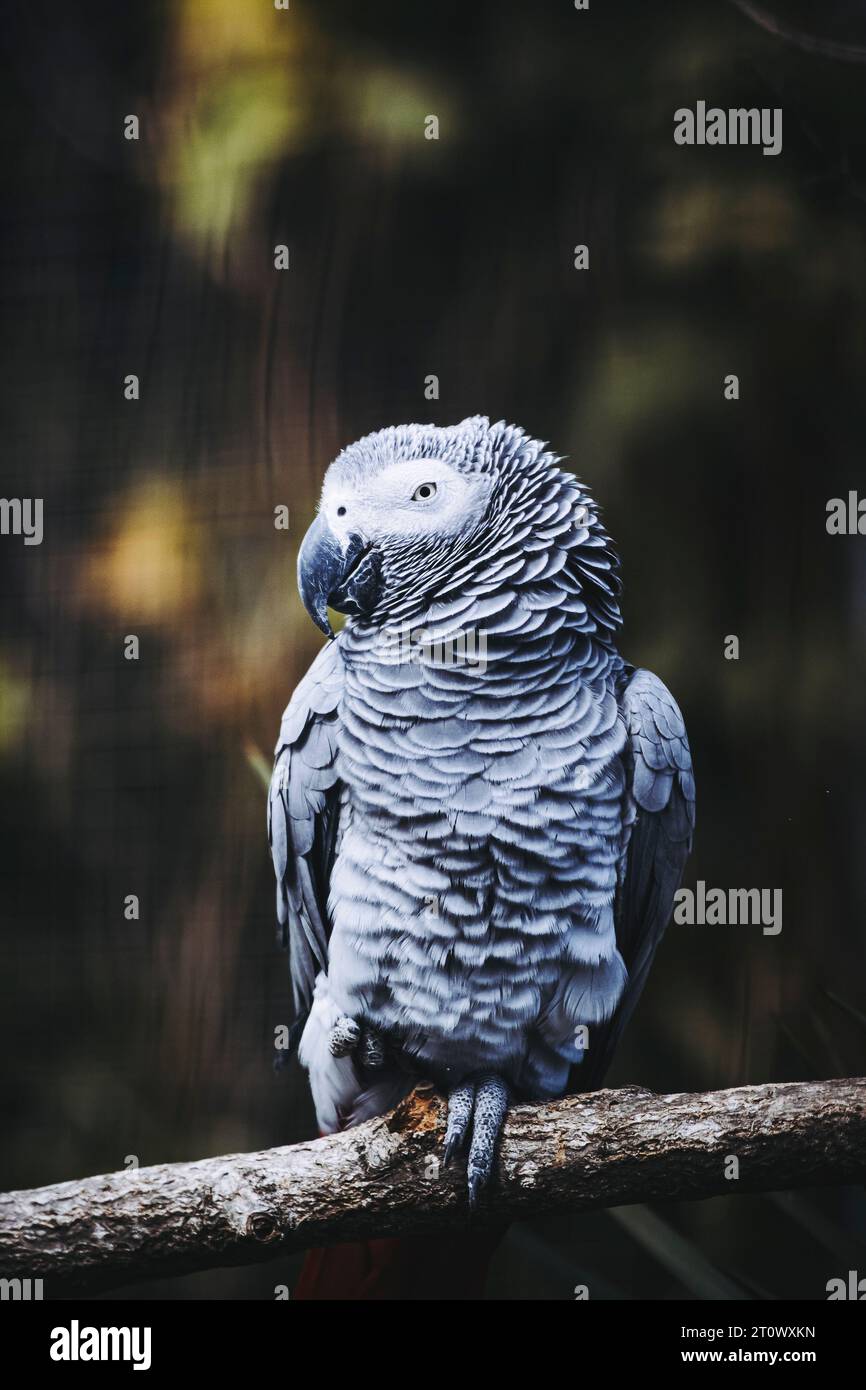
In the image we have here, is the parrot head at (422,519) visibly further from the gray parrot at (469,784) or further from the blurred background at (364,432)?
the blurred background at (364,432)

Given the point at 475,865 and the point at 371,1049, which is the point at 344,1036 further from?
the point at 475,865

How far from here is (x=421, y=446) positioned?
1.48 metres

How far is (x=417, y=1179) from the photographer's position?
1.34 m

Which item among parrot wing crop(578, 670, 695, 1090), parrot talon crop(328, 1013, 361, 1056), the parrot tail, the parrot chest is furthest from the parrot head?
the parrot tail

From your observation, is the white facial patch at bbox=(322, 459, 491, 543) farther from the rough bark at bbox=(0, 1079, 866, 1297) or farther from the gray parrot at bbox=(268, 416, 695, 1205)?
the rough bark at bbox=(0, 1079, 866, 1297)

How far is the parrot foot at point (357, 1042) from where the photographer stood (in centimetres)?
146

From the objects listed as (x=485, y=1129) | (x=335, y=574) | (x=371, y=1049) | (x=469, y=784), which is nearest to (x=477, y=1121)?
(x=485, y=1129)

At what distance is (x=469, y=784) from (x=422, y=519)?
1.14 ft

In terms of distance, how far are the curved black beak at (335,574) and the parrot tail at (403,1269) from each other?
33.6 inches

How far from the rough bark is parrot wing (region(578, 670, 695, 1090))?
227 mm

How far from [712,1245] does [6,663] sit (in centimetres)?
135

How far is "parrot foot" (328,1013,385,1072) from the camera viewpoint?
1461 millimetres

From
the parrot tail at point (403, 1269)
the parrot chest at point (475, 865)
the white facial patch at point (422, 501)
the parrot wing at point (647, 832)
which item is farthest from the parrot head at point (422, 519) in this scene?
the parrot tail at point (403, 1269)
